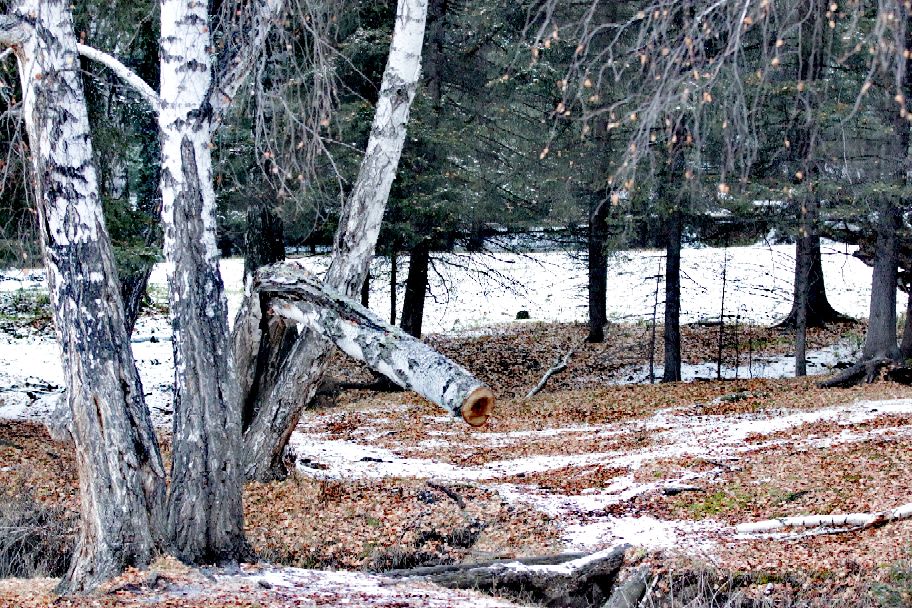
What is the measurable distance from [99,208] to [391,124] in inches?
110

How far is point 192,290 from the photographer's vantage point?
5836 mm

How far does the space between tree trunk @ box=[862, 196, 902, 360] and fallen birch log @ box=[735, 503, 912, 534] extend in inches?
355

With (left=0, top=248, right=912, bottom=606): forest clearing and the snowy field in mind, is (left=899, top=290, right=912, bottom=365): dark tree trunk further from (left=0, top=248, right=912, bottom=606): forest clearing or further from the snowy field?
the snowy field

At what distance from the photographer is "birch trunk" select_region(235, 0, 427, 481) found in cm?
745

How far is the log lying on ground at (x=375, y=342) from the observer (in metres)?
5.23

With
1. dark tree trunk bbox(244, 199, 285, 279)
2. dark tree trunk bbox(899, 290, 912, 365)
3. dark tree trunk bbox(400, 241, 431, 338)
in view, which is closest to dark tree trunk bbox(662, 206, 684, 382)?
dark tree trunk bbox(899, 290, 912, 365)

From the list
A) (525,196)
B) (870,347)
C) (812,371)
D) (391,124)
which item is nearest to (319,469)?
(391,124)

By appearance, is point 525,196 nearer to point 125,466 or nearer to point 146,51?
point 146,51

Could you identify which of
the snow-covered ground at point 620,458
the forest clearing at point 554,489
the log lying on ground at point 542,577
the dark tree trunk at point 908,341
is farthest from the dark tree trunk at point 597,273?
the log lying on ground at point 542,577

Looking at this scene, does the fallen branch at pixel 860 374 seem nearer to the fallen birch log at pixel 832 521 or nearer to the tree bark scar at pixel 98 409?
the fallen birch log at pixel 832 521

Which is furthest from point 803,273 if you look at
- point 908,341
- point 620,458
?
point 620,458

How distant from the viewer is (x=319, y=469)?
1014cm

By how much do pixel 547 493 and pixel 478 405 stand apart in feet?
14.2

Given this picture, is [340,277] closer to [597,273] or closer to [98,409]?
[98,409]
